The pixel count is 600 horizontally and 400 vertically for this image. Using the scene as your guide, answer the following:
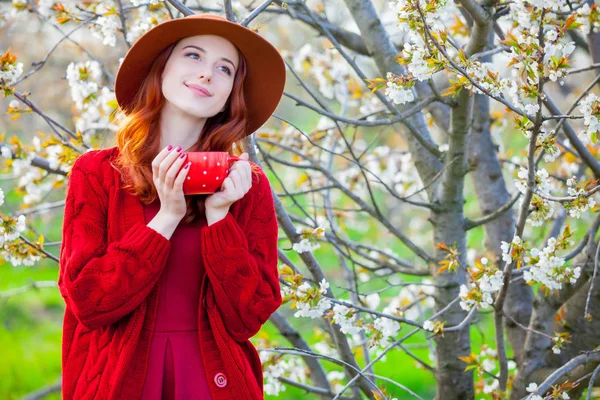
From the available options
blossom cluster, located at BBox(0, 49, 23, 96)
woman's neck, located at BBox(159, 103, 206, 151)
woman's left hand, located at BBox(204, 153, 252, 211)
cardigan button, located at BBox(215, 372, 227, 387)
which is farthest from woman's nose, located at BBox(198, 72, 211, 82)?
blossom cluster, located at BBox(0, 49, 23, 96)

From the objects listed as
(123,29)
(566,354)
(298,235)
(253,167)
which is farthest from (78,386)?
(566,354)

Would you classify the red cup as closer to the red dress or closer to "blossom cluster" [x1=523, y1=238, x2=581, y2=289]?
the red dress

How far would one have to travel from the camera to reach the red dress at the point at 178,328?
157cm

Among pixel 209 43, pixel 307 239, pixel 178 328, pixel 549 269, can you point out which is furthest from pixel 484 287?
pixel 209 43

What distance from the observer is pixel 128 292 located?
1517 mm

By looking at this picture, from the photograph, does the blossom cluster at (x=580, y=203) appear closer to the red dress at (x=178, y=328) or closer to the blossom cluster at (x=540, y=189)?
the blossom cluster at (x=540, y=189)

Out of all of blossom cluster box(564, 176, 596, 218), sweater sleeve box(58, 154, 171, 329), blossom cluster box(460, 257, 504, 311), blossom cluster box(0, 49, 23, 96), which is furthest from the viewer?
blossom cluster box(0, 49, 23, 96)

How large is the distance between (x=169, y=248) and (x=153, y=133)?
35 cm

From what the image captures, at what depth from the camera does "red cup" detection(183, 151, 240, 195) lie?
156cm

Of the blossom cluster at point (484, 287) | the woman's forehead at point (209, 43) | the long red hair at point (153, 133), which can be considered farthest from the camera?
the blossom cluster at point (484, 287)

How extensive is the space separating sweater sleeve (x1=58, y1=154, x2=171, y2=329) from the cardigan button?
0.79 ft

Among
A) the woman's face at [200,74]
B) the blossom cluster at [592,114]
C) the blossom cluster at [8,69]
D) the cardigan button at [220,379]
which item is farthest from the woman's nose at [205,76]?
the blossom cluster at [592,114]

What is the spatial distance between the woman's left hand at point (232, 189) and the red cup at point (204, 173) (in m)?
0.02

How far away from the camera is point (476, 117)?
9.93 feet
